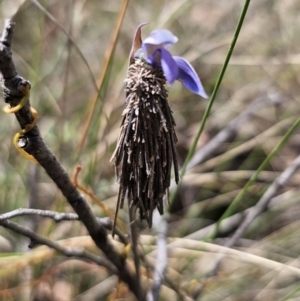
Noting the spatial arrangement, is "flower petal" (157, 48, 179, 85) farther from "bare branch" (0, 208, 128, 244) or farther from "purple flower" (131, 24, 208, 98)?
"bare branch" (0, 208, 128, 244)

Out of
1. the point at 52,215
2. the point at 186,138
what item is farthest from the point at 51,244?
the point at 186,138

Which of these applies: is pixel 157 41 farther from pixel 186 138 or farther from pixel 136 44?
pixel 186 138

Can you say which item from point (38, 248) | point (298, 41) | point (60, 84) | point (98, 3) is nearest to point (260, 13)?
point (298, 41)

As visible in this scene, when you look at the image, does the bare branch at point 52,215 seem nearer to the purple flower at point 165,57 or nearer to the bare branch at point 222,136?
the purple flower at point 165,57

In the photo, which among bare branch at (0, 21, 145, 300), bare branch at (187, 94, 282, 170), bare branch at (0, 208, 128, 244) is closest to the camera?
bare branch at (0, 21, 145, 300)

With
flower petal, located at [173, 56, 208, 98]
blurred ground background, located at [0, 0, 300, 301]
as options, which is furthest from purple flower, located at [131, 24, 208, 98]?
blurred ground background, located at [0, 0, 300, 301]

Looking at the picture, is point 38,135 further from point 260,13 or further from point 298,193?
point 260,13
